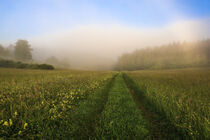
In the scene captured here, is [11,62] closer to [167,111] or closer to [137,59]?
[167,111]

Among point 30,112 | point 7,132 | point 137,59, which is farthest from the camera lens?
point 137,59

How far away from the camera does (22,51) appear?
243 feet

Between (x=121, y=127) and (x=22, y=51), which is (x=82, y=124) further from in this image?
(x=22, y=51)

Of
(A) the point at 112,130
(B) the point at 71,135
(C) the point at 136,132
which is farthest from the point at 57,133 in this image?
(C) the point at 136,132

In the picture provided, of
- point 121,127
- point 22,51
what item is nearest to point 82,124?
point 121,127

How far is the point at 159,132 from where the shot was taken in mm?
3947

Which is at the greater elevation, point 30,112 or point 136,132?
point 30,112

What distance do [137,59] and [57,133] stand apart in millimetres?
192062

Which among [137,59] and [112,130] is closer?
[112,130]

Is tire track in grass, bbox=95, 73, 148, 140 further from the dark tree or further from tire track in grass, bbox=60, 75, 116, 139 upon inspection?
the dark tree

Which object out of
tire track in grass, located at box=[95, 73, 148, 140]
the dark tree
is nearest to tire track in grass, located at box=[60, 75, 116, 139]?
tire track in grass, located at box=[95, 73, 148, 140]

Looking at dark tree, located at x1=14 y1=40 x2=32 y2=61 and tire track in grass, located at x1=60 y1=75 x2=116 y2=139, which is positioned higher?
dark tree, located at x1=14 y1=40 x2=32 y2=61

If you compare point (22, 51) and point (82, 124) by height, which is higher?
point (22, 51)

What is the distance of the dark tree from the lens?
2891 inches
